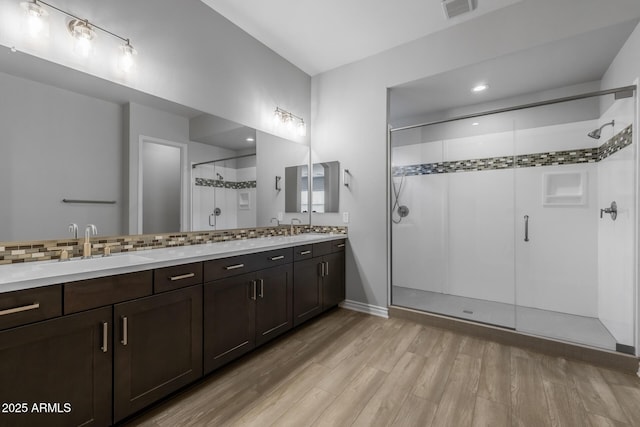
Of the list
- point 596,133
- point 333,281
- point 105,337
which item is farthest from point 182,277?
point 596,133

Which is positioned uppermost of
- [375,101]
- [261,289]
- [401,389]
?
[375,101]

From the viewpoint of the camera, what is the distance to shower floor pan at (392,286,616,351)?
91.5 inches

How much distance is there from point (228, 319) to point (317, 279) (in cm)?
113

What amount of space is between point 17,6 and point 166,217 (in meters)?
1.44

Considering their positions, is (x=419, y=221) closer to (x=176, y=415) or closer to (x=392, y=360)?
(x=392, y=360)

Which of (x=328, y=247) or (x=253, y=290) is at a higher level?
(x=328, y=247)

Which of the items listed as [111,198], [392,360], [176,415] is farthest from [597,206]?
[111,198]

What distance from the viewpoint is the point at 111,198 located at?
1.89m

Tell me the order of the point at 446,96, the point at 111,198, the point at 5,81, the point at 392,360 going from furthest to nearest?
the point at 446,96 < the point at 392,360 < the point at 111,198 < the point at 5,81

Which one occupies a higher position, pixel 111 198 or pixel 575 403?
pixel 111 198

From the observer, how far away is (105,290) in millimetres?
1322

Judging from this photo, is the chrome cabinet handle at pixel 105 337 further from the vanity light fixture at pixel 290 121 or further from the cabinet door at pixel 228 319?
the vanity light fixture at pixel 290 121

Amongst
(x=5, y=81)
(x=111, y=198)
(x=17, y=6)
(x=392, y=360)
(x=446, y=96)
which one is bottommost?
(x=392, y=360)

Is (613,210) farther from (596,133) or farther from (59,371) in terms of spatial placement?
(59,371)
